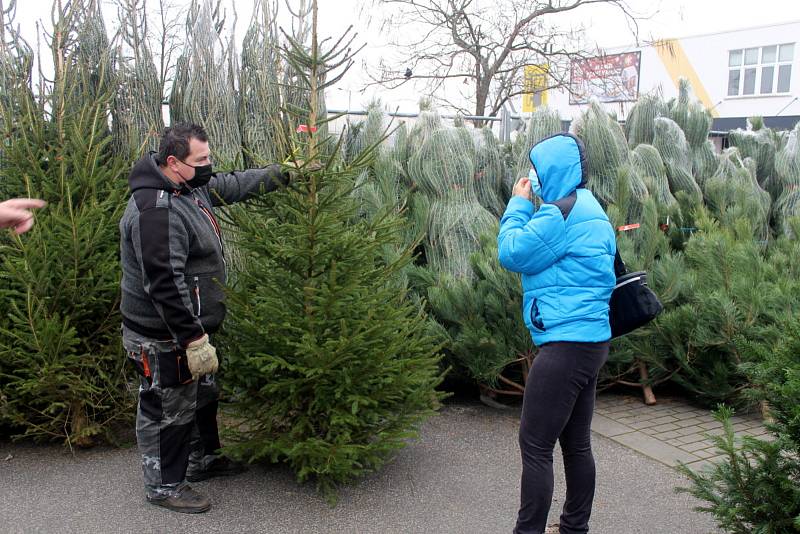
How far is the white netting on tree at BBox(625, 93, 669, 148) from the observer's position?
27.5ft

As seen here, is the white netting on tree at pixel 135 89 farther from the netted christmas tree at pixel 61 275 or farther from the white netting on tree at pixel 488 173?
→ the white netting on tree at pixel 488 173

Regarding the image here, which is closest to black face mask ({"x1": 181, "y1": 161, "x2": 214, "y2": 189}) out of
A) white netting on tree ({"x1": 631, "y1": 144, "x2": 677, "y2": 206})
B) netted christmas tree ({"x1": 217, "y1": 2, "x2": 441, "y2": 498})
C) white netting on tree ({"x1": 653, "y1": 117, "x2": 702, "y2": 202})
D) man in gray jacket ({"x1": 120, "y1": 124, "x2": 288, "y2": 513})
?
man in gray jacket ({"x1": 120, "y1": 124, "x2": 288, "y2": 513})

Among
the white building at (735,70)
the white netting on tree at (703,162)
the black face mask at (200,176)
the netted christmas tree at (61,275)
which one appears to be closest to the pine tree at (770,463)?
the black face mask at (200,176)

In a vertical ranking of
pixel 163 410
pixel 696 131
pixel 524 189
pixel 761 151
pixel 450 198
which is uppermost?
pixel 696 131

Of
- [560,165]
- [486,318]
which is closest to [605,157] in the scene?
[486,318]

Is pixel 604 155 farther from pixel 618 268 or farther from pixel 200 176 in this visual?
pixel 200 176

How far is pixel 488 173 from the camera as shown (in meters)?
6.54

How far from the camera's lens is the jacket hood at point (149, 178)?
349 cm

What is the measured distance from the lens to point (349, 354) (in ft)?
11.5

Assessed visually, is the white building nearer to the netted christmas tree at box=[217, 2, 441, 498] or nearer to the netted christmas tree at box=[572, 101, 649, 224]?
the netted christmas tree at box=[572, 101, 649, 224]

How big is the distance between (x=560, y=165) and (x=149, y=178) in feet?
6.79

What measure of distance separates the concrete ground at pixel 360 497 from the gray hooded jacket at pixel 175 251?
98 centimetres

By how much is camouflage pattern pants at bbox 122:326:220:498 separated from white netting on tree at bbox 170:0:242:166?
7.83ft

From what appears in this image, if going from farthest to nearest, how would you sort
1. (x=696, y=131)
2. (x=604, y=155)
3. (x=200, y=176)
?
1. (x=696, y=131)
2. (x=604, y=155)
3. (x=200, y=176)
